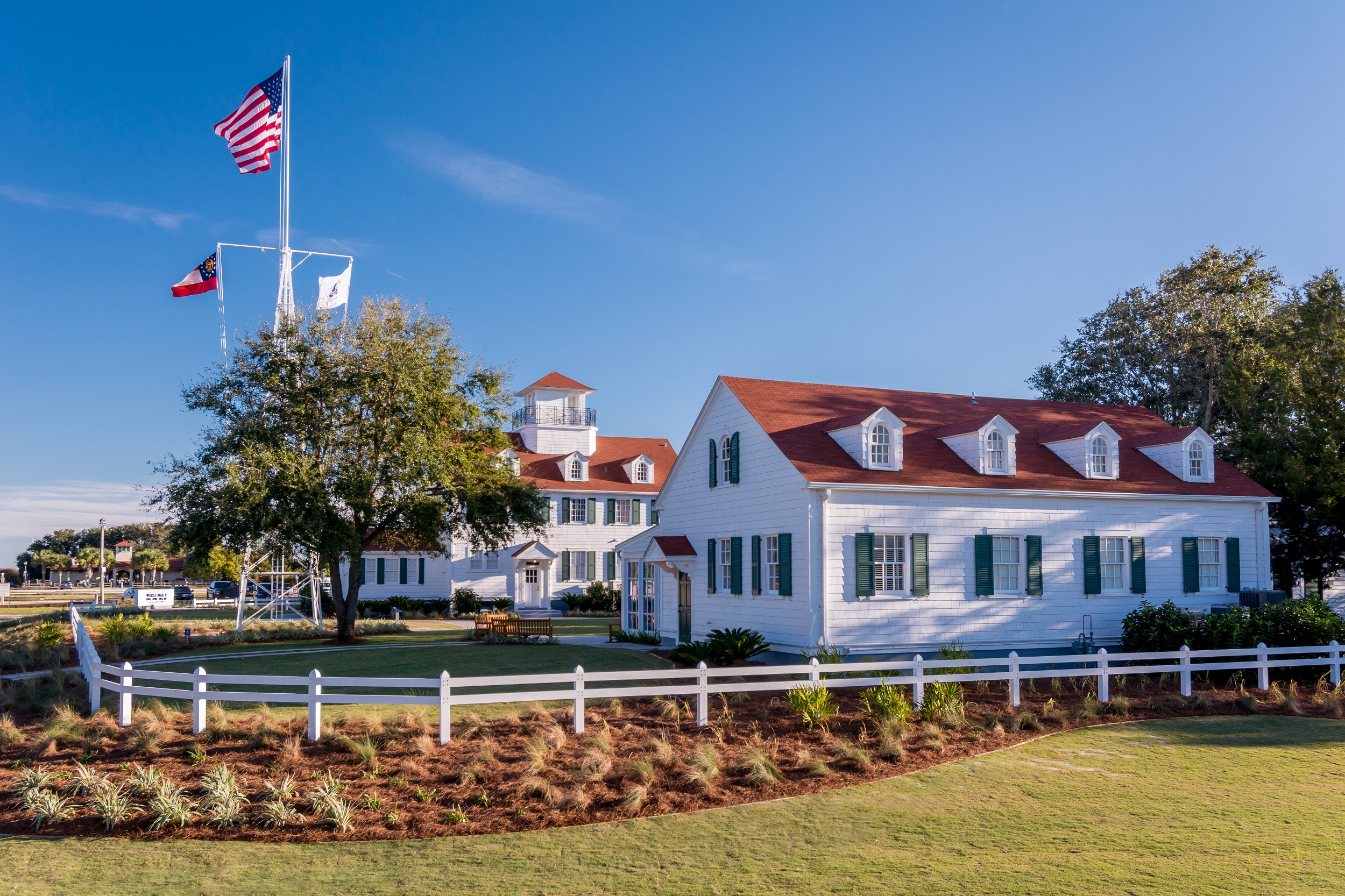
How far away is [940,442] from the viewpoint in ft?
82.0

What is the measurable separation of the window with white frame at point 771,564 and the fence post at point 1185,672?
8484 mm

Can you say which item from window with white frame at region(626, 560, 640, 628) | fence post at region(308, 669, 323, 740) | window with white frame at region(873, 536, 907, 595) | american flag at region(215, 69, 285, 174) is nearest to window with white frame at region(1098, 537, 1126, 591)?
window with white frame at region(873, 536, 907, 595)

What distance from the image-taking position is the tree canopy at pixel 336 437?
96.4ft

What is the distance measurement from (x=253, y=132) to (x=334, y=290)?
20.2ft

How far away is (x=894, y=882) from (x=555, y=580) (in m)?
37.7

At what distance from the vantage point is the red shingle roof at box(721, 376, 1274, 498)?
22594 mm

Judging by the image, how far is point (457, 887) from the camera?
8820 millimetres

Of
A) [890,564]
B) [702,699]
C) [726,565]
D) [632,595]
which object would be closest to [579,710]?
[702,699]

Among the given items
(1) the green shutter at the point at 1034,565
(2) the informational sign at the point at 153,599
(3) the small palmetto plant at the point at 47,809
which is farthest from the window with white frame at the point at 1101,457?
(2) the informational sign at the point at 153,599

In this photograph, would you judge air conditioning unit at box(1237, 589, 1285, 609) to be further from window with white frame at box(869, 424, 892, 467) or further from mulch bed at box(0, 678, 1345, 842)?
window with white frame at box(869, 424, 892, 467)

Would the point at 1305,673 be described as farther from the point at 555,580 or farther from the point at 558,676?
the point at 555,580

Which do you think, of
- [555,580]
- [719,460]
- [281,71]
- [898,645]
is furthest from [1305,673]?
Answer: [281,71]

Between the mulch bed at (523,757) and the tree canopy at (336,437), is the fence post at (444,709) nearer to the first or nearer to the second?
the mulch bed at (523,757)

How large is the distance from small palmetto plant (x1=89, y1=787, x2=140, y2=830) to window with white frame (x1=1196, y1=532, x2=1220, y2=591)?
79.1 feet
